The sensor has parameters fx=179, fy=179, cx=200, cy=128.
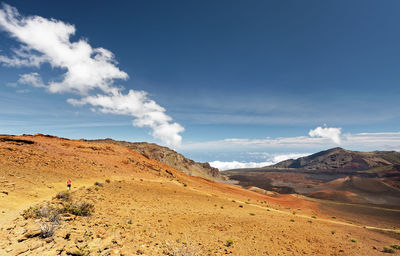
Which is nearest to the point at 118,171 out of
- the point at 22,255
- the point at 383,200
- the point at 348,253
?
the point at 22,255

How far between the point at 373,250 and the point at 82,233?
67.9ft

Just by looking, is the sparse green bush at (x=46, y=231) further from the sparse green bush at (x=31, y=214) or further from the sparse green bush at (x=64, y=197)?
the sparse green bush at (x=64, y=197)

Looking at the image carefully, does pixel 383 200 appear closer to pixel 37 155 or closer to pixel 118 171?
pixel 118 171

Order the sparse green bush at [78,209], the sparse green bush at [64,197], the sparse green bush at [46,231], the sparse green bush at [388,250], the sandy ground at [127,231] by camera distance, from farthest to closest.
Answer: the sparse green bush at [388,250], the sparse green bush at [64,197], the sparse green bush at [78,209], the sandy ground at [127,231], the sparse green bush at [46,231]

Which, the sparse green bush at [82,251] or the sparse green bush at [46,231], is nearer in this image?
the sparse green bush at [82,251]

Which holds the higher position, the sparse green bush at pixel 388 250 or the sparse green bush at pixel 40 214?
the sparse green bush at pixel 40 214

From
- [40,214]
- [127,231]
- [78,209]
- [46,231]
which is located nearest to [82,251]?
[46,231]

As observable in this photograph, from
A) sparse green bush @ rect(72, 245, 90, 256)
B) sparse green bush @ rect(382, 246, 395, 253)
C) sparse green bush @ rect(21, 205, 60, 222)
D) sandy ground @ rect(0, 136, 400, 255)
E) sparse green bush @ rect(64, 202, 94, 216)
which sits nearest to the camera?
sparse green bush @ rect(72, 245, 90, 256)

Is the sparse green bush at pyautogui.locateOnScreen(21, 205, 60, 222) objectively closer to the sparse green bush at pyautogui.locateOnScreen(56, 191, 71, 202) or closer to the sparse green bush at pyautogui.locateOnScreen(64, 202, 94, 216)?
the sparse green bush at pyautogui.locateOnScreen(64, 202, 94, 216)

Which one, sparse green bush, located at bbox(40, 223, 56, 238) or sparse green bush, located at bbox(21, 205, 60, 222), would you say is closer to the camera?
sparse green bush, located at bbox(40, 223, 56, 238)

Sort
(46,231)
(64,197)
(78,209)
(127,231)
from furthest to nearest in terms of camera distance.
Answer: (64,197), (78,209), (127,231), (46,231)

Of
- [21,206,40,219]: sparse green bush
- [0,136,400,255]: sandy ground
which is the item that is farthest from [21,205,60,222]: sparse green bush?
[0,136,400,255]: sandy ground

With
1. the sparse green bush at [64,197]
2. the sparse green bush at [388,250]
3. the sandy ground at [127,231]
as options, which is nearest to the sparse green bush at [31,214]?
the sandy ground at [127,231]

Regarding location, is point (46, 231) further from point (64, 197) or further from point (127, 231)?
point (64, 197)
